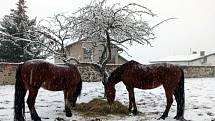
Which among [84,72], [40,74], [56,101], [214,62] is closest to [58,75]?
[40,74]

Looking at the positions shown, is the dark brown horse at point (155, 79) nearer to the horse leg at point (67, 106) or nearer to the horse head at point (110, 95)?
the horse head at point (110, 95)

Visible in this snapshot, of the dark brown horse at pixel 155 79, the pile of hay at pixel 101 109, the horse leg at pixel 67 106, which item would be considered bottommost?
the pile of hay at pixel 101 109

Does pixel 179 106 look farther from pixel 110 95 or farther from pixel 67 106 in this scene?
pixel 67 106

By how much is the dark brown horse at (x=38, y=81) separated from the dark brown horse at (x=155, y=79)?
4.25 feet

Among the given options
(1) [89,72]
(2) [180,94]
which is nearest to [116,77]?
(2) [180,94]

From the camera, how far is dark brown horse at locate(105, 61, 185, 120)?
838 centimetres

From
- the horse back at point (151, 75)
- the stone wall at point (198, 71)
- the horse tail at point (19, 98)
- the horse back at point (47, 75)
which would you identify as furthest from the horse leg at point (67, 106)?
the stone wall at point (198, 71)

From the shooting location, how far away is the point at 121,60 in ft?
112

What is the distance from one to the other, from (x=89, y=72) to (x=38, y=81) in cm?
1308

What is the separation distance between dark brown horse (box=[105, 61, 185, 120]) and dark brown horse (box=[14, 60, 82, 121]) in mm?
1296

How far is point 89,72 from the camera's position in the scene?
68.1 feet

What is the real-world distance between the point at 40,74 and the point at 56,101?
11.8 feet

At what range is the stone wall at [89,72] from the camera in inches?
700

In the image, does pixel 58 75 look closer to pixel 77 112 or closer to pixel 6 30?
pixel 77 112
